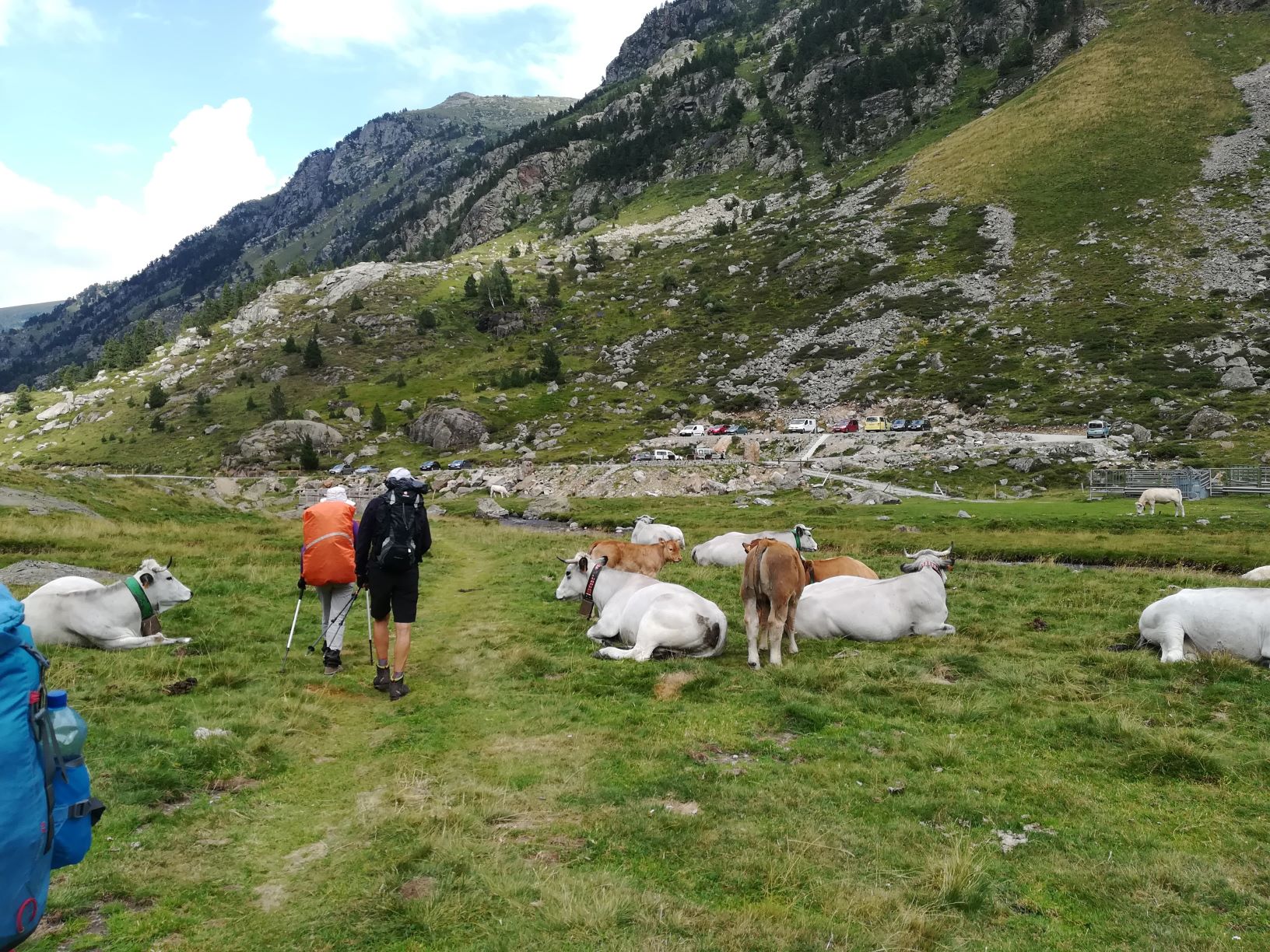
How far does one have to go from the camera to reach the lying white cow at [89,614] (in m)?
11.5

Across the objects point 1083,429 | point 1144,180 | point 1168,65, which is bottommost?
point 1083,429

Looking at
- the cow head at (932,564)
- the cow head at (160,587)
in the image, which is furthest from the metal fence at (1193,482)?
the cow head at (160,587)

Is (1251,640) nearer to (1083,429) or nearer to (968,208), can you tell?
(1083,429)

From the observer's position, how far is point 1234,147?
341 ft

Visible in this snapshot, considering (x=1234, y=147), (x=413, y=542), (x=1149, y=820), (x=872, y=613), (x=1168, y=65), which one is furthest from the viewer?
(x=1168, y=65)

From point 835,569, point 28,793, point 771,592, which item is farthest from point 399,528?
point 835,569

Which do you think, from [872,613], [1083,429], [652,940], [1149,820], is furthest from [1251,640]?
[1083,429]

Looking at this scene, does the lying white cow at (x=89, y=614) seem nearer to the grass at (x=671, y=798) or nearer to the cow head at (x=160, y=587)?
the cow head at (x=160, y=587)

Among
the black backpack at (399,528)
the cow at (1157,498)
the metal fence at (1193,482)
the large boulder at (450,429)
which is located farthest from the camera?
the large boulder at (450,429)

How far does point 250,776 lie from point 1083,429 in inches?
2804

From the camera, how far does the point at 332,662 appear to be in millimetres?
11742

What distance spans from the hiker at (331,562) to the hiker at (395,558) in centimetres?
88

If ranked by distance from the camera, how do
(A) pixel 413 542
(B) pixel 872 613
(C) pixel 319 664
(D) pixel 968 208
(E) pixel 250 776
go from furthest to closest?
(D) pixel 968 208 → (B) pixel 872 613 → (C) pixel 319 664 → (A) pixel 413 542 → (E) pixel 250 776

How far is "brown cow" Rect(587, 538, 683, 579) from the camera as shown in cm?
1545
